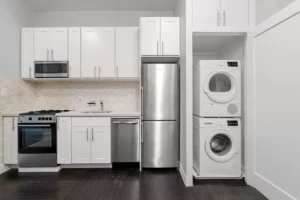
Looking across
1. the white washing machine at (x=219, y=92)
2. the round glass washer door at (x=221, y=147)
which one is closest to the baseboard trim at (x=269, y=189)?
the round glass washer door at (x=221, y=147)

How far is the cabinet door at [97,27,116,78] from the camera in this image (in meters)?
3.39

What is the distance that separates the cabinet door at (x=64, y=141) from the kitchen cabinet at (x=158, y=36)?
1712mm

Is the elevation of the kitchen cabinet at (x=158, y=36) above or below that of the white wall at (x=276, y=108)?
above

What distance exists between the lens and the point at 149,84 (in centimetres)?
301

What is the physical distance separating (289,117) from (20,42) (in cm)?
420

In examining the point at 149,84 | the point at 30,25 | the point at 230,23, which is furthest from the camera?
the point at 30,25

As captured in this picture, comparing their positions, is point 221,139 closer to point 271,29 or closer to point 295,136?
point 295,136

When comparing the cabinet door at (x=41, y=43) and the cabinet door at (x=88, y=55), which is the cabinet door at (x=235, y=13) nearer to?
the cabinet door at (x=88, y=55)

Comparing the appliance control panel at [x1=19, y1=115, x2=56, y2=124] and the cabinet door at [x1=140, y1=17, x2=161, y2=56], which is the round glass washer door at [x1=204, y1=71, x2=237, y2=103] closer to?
the cabinet door at [x1=140, y1=17, x2=161, y2=56]

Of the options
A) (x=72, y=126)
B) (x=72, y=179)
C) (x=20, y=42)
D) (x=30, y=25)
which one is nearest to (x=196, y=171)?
(x=72, y=179)

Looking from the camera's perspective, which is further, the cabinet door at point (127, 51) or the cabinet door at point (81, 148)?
the cabinet door at point (127, 51)

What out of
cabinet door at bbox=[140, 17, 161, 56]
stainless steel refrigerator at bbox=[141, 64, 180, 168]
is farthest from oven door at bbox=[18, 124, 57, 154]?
cabinet door at bbox=[140, 17, 161, 56]

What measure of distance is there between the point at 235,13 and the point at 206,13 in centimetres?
40

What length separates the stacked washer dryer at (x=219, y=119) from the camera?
2600 millimetres
